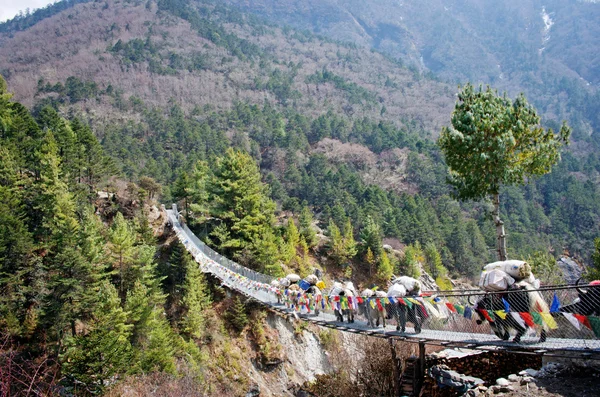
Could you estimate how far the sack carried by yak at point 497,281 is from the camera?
680 centimetres

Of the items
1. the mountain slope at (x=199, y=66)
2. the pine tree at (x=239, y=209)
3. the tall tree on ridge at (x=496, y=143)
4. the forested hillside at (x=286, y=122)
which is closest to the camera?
the tall tree on ridge at (x=496, y=143)

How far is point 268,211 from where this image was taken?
2623 centimetres

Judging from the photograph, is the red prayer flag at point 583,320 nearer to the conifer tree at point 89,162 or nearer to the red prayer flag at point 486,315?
the red prayer flag at point 486,315

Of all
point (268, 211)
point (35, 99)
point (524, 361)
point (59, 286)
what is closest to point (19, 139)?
point (59, 286)

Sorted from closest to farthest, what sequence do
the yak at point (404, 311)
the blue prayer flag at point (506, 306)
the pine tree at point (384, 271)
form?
the blue prayer flag at point (506, 306) → the yak at point (404, 311) → the pine tree at point (384, 271)

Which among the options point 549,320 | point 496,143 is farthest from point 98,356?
point 496,143

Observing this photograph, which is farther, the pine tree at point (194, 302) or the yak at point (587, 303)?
the pine tree at point (194, 302)

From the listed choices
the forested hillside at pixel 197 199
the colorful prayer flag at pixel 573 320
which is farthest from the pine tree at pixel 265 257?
the colorful prayer flag at pixel 573 320

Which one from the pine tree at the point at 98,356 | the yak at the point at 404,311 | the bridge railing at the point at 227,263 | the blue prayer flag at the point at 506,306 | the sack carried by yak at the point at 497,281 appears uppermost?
the sack carried by yak at the point at 497,281

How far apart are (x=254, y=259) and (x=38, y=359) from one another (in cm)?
1053

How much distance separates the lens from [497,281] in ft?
22.3

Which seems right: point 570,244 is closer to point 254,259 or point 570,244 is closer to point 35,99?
point 254,259

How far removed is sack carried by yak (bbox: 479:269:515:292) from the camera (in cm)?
680

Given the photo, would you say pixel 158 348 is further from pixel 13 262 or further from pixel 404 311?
pixel 404 311
